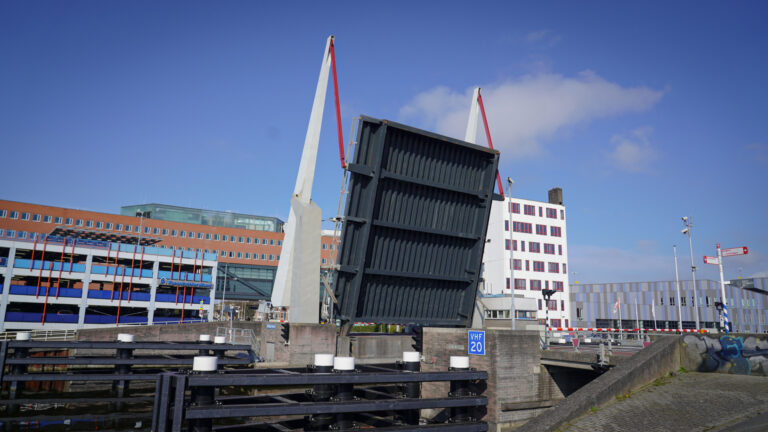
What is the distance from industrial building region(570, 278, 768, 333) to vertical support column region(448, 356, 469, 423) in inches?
2584

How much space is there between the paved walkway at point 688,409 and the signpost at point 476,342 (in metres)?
5.06

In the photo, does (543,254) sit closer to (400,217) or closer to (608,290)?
(608,290)

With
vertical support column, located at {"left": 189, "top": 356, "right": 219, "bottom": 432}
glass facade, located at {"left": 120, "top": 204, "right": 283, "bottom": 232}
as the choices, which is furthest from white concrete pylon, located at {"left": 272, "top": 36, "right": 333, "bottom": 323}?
glass facade, located at {"left": 120, "top": 204, "right": 283, "bottom": 232}

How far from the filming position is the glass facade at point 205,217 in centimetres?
8738

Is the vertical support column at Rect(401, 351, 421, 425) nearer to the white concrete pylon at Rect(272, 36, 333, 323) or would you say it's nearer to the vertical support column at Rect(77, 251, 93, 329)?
the white concrete pylon at Rect(272, 36, 333, 323)

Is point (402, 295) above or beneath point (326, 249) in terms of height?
beneath

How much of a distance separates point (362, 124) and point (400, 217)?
4.09m

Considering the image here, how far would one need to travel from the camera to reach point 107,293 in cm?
5572

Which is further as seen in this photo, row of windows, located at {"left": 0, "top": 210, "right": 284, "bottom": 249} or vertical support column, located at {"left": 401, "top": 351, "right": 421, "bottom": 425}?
row of windows, located at {"left": 0, "top": 210, "right": 284, "bottom": 249}

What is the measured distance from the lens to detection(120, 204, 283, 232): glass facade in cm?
8738

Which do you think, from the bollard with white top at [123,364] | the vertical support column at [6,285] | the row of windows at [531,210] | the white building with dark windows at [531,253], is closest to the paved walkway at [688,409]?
the bollard with white top at [123,364]

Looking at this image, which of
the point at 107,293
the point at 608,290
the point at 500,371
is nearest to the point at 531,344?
the point at 500,371

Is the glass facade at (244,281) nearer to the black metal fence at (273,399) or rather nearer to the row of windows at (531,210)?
the row of windows at (531,210)

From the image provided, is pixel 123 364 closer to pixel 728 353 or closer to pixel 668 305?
pixel 728 353
